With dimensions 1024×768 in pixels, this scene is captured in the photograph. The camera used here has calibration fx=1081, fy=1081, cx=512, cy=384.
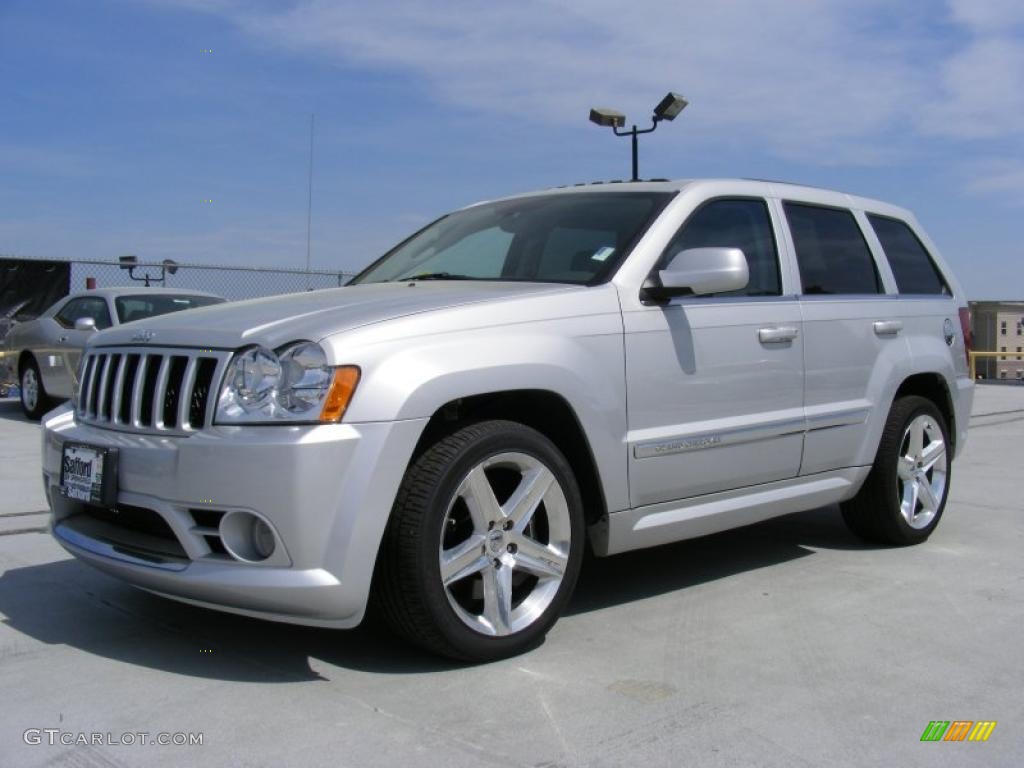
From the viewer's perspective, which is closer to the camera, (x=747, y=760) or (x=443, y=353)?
(x=747, y=760)

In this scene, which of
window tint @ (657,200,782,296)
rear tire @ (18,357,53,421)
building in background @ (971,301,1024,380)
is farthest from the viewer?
building in background @ (971,301,1024,380)

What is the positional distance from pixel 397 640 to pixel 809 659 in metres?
1.40

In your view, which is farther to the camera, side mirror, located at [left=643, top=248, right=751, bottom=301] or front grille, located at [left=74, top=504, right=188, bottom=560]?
side mirror, located at [left=643, top=248, right=751, bottom=301]

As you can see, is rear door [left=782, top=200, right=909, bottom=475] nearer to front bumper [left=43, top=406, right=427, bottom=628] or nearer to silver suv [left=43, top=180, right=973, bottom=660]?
silver suv [left=43, top=180, right=973, bottom=660]

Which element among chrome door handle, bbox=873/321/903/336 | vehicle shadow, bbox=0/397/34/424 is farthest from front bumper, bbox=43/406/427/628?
vehicle shadow, bbox=0/397/34/424

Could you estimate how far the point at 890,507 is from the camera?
205 inches

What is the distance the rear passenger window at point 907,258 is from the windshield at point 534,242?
169cm

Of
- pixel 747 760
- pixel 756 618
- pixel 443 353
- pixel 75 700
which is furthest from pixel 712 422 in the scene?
pixel 75 700

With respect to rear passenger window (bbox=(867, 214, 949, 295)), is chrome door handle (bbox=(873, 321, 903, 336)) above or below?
below

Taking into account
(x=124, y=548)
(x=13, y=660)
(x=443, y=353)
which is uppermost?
(x=443, y=353)

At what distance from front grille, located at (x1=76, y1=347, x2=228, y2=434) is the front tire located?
0.68 metres

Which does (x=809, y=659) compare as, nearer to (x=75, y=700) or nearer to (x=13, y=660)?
(x=75, y=700)

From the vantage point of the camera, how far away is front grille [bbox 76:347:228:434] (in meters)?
3.31

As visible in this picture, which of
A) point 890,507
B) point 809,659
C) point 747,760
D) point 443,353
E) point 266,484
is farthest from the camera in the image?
point 890,507
